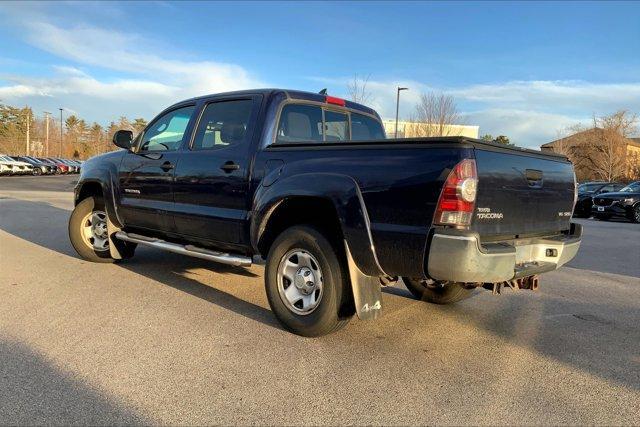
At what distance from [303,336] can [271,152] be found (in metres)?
1.59

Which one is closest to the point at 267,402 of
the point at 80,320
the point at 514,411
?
the point at 514,411

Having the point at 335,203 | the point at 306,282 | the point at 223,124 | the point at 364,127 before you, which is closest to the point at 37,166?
the point at 223,124

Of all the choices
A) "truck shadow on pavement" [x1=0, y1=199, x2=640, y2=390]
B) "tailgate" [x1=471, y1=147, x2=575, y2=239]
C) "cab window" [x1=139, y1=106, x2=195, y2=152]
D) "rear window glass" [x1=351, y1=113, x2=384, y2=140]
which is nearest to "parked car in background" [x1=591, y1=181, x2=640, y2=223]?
"truck shadow on pavement" [x1=0, y1=199, x2=640, y2=390]

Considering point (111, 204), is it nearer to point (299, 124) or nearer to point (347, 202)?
point (299, 124)

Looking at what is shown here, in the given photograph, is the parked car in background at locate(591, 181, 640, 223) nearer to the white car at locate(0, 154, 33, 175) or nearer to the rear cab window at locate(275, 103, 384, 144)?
the rear cab window at locate(275, 103, 384, 144)

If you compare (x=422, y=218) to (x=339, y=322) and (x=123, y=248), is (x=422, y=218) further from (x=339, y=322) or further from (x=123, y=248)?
(x=123, y=248)

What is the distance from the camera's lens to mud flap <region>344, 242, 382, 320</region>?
3.91m

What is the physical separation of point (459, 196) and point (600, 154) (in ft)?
183

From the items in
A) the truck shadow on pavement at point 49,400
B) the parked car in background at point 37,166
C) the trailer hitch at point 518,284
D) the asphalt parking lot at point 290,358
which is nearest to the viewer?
the truck shadow on pavement at point 49,400

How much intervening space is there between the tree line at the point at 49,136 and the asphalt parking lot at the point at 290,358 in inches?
3032

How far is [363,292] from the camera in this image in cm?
394

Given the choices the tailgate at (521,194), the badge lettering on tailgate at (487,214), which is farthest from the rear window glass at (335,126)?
the badge lettering on tailgate at (487,214)

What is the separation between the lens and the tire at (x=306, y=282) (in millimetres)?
4051

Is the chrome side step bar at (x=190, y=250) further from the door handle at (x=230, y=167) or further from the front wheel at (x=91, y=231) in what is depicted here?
the door handle at (x=230, y=167)
